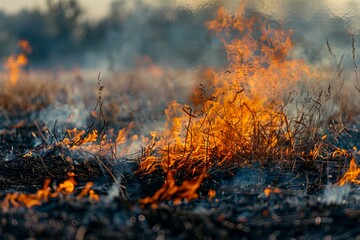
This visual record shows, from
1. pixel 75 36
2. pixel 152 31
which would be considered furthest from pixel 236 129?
pixel 75 36

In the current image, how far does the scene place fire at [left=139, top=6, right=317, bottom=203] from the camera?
18.2ft

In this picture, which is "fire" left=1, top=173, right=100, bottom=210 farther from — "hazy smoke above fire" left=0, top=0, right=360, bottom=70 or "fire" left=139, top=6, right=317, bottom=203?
"hazy smoke above fire" left=0, top=0, right=360, bottom=70

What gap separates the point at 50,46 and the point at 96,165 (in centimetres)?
3378

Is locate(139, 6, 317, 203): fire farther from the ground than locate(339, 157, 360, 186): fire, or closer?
farther from the ground

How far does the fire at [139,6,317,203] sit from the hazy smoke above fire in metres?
0.45

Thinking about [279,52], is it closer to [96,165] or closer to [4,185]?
[96,165]

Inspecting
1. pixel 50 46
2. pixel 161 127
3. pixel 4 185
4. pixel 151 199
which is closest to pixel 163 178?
pixel 151 199

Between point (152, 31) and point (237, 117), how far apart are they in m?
17.4

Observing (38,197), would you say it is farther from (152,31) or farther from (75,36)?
(75,36)

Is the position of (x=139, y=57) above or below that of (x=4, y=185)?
below

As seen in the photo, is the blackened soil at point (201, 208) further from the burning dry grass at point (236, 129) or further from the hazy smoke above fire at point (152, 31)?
the hazy smoke above fire at point (152, 31)

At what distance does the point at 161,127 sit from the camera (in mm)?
8680

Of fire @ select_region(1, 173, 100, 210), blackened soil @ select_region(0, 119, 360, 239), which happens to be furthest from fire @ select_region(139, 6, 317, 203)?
fire @ select_region(1, 173, 100, 210)

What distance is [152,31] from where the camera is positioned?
894 inches
